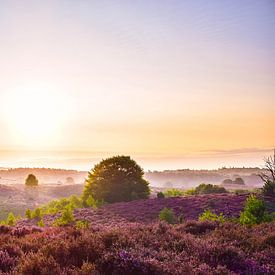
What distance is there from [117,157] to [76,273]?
2974 cm

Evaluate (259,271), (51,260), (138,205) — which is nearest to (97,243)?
(51,260)

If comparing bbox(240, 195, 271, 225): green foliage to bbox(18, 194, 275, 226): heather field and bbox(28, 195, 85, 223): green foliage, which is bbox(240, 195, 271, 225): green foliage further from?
bbox(28, 195, 85, 223): green foliage

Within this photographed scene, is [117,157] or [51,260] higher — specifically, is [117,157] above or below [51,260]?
above

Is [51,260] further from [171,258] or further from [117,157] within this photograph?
[117,157]

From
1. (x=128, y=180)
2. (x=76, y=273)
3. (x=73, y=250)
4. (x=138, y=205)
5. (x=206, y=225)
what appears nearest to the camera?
(x=76, y=273)

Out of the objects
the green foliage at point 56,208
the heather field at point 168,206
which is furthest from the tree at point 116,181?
the heather field at point 168,206

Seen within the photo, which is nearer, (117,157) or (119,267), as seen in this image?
(119,267)

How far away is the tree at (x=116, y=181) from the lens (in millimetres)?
32375

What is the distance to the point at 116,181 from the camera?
3316cm

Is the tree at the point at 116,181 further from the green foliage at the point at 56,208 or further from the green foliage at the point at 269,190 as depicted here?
the green foliage at the point at 269,190

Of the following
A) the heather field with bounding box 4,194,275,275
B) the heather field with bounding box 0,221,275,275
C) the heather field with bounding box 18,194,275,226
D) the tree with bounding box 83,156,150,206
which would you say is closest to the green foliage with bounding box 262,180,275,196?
the heather field with bounding box 18,194,275,226

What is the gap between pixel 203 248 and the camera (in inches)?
268

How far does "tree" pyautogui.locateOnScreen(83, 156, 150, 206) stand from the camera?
3238 centimetres

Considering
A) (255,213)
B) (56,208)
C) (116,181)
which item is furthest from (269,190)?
(56,208)
